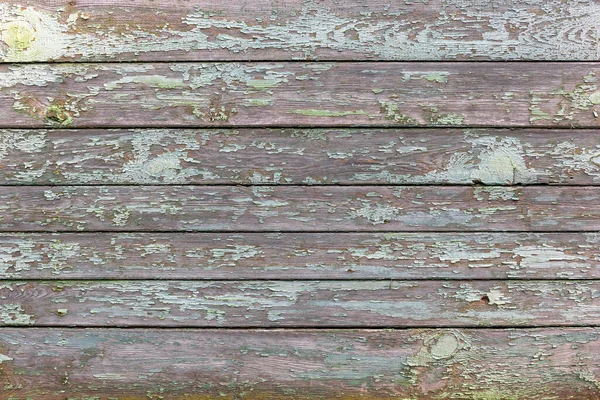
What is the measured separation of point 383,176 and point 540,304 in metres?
0.60

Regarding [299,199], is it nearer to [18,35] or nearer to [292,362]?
[292,362]

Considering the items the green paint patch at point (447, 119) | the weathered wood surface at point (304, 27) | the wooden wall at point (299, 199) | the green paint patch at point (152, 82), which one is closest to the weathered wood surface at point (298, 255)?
the wooden wall at point (299, 199)

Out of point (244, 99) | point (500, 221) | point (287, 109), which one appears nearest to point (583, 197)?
point (500, 221)

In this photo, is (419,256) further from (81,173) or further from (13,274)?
(13,274)

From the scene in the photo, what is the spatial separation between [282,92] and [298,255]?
476mm

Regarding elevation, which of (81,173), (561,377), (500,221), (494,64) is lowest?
(81,173)

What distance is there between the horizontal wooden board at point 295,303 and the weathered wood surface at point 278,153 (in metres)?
0.32

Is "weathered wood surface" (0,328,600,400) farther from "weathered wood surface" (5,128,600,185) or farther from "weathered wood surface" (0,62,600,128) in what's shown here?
"weathered wood surface" (0,62,600,128)

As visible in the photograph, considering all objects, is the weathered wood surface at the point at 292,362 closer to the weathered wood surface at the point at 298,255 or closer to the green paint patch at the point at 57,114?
the weathered wood surface at the point at 298,255

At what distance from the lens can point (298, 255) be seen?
1366 mm

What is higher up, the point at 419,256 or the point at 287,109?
the point at 287,109

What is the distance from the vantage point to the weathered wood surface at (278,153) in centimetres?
135

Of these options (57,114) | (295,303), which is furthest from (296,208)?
(57,114)

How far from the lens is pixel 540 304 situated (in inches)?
54.2
